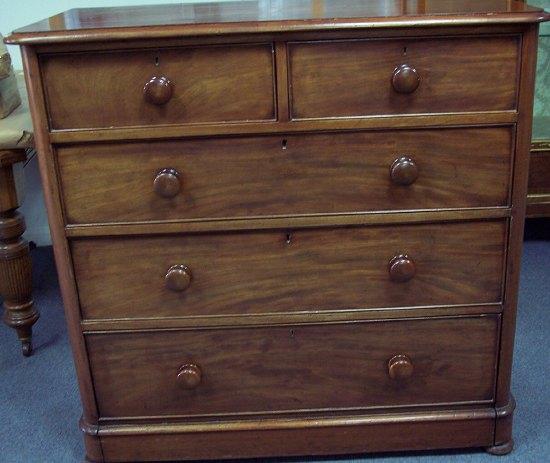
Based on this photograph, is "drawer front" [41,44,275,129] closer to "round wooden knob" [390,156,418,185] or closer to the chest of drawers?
the chest of drawers

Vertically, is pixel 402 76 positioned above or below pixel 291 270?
above

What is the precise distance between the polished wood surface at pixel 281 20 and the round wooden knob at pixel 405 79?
2.8 inches

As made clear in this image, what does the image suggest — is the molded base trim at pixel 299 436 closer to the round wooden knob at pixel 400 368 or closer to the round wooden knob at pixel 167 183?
the round wooden knob at pixel 400 368

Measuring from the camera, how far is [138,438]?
1439mm

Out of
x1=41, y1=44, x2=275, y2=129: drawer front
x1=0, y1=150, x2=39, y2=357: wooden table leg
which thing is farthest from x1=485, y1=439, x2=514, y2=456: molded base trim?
x1=0, y1=150, x2=39, y2=357: wooden table leg

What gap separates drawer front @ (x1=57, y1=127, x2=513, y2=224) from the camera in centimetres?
123

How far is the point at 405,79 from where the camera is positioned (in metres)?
1.17

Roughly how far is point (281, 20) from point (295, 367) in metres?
0.65

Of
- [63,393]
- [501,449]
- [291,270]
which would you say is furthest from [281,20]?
[63,393]

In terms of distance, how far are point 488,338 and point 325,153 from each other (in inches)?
19.3

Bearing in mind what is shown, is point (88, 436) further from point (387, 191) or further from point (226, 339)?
point (387, 191)

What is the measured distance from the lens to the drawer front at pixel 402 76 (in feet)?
3.84

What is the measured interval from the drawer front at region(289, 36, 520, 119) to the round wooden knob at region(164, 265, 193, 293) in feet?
1.14

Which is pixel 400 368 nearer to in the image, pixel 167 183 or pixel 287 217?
pixel 287 217
